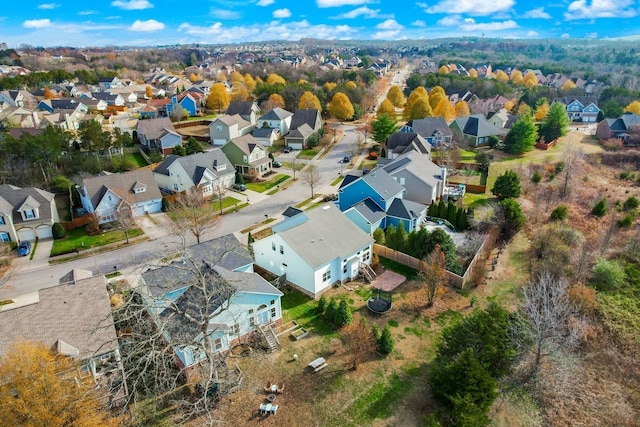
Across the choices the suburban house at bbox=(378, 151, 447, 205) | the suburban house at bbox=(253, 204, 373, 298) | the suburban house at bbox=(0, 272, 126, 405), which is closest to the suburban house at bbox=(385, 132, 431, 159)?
the suburban house at bbox=(378, 151, 447, 205)

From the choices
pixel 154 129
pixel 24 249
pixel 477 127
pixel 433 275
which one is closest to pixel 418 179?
pixel 433 275

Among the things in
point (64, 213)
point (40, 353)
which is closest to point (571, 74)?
point (64, 213)

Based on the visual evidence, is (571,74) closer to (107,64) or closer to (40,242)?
(40,242)

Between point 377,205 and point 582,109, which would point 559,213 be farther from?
point 582,109

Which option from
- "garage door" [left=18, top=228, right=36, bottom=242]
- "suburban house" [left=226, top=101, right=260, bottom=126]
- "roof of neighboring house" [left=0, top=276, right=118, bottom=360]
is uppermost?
"suburban house" [left=226, top=101, right=260, bottom=126]

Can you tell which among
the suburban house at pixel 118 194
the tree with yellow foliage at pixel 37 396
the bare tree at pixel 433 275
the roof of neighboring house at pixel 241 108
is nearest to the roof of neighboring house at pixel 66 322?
the tree with yellow foliage at pixel 37 396

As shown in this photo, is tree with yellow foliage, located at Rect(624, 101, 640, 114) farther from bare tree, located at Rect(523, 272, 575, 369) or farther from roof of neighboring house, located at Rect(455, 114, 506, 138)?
bare tree, located at Rect(523, 272, 575, 369)
